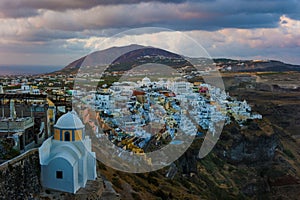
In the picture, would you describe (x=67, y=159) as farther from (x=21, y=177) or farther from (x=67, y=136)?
(x=21, y=177)

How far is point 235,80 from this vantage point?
69.9m

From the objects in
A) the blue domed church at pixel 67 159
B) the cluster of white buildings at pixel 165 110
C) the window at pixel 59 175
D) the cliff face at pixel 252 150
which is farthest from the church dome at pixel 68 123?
the cliff face at pixel 252 150

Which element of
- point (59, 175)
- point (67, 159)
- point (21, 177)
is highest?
point (67, 159)

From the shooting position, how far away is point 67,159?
10.3 meters

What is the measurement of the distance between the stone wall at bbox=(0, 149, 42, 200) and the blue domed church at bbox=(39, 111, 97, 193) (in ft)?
0.81

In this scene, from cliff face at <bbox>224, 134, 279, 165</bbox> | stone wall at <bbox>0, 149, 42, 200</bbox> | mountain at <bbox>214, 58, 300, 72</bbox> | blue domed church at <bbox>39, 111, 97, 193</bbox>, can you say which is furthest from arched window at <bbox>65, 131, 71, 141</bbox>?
mountain at <bbox>214, 58, 300, 72</bbox>

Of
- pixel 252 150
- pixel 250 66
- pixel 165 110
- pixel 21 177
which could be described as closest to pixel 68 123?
pixel 21 177

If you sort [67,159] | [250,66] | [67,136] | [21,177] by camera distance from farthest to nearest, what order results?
[250,66]
[67,136]
[67,159]
[21,177]

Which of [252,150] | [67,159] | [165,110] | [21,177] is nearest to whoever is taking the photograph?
[21,177]

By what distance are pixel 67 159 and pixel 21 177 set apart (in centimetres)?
127

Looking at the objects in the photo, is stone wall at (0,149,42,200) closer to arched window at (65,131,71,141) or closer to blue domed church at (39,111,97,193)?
blue domed church at (39,111,97,193)

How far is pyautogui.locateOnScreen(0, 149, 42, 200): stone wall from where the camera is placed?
29.1 feet

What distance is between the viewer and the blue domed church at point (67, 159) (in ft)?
33.7

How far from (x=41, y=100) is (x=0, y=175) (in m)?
7.35
